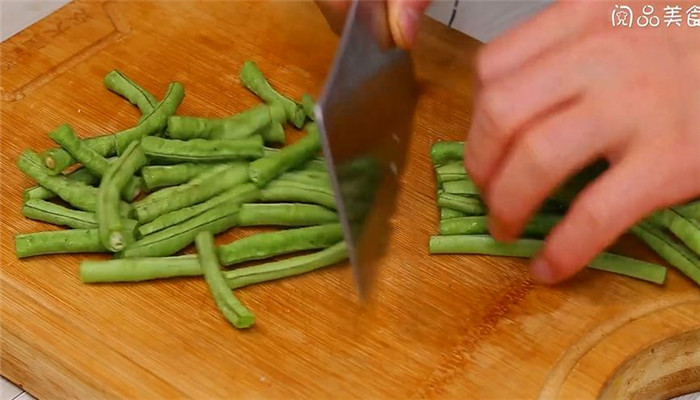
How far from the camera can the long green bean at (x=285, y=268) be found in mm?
1540

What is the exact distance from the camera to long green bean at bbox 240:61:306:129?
1.80m

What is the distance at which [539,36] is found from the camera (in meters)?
1.38

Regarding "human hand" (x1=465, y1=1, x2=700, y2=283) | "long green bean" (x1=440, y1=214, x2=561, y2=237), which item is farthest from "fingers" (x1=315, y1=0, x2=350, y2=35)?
"long green bean" (x1=440, y1=214, x2=561, y2=237)

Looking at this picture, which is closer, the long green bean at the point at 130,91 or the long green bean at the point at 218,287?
the long green bean at the point at 218,287

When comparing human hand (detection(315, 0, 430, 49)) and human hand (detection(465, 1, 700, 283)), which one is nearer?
human hand (detection(465, 1, 700, 283))

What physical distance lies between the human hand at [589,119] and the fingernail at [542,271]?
55 millimetres

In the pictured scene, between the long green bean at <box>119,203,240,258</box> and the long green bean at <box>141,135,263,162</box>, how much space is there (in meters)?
0.11

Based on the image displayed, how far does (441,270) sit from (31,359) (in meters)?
0.73

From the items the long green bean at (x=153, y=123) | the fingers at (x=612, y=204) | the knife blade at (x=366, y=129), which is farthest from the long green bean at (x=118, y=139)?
the fingers at (x=612, y=204)

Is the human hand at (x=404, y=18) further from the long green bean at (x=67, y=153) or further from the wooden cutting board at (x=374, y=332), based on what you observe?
the long green bean at (x=67, y=153)

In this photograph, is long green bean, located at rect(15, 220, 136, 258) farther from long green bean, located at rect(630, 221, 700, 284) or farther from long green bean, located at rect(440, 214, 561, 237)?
long green bean, located at rect(630, 221, 700, 284)

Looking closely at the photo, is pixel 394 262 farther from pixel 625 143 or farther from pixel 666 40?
pixel 666 40

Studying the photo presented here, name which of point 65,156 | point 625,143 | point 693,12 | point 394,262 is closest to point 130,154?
point 65,156

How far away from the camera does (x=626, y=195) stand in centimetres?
134
